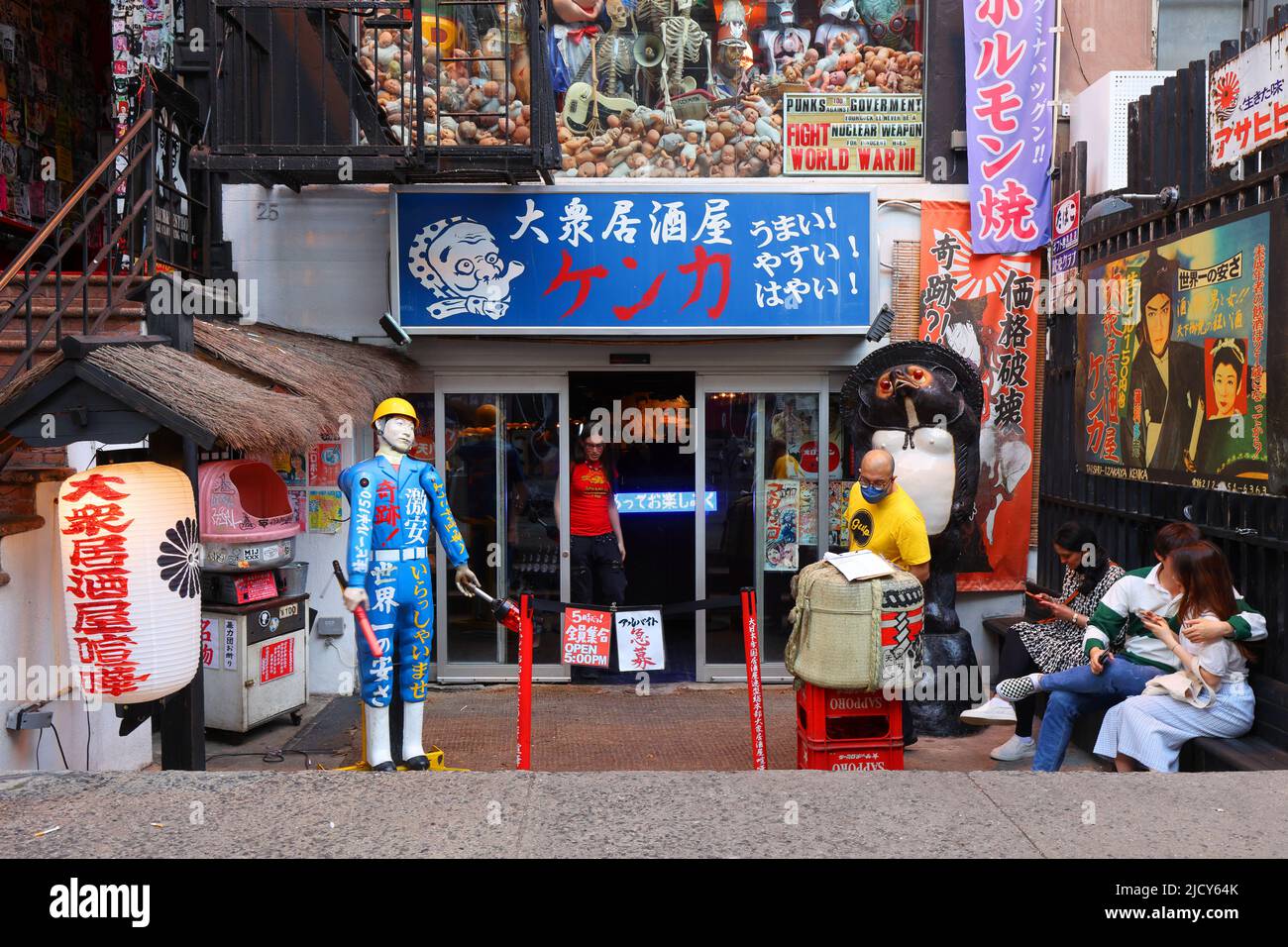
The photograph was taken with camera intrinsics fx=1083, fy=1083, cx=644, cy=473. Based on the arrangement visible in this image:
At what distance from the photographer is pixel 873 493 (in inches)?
237

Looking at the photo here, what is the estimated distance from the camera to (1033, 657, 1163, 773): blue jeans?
5.64 meters

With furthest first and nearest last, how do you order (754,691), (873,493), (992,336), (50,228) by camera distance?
1. (992,336)
2. (873,493)
3. (754,691)
4. (50,228)

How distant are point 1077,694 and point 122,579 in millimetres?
4732

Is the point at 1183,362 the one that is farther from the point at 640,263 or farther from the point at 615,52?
the point at 615,52

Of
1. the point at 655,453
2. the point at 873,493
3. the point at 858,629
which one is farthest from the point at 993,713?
the point at 655,453

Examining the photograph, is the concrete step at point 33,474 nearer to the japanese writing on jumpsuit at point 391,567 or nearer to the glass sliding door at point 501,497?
the japanese writing on jumpsuit at point 391,567

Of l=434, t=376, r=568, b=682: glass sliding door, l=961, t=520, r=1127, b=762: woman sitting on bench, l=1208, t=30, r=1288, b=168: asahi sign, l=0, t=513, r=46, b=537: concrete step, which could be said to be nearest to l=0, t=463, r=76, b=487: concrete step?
l=0, t=513, r=46, b=537: concrete step

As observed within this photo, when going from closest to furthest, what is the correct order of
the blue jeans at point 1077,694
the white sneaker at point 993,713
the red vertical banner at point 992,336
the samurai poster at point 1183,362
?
the samurai poster at point 1183,362 → the blue jeans at point 1077,694 → the white sneaker at point 993,713 → the red vertical banner at point 992,336

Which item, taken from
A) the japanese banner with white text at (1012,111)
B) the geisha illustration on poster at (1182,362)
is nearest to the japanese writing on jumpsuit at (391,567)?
the geisha illustration on poster at (1182,362)

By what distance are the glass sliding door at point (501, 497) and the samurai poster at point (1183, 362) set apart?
4.02 metres

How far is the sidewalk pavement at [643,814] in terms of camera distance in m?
3.47

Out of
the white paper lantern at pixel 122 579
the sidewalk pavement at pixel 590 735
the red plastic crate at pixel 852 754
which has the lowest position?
the sidewalk pavement at pixel 590 735

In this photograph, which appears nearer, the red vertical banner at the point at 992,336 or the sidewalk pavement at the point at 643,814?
the sidewalk pavement at the point at 643,814

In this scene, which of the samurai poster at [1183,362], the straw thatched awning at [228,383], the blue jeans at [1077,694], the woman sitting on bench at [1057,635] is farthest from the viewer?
the woman sitting on bench at [1057,635]
